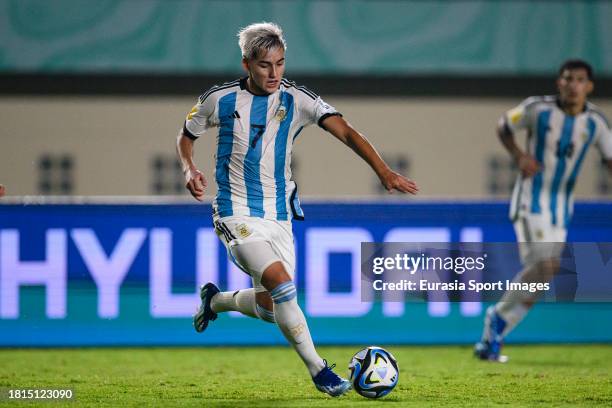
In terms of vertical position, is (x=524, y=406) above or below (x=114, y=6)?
below

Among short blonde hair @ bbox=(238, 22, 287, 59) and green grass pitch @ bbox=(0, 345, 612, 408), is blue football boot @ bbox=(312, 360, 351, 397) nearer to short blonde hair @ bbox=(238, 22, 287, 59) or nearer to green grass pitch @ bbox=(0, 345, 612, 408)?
green grass pitch @ bbox=(0, 345, 612, 408)

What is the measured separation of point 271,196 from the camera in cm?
702

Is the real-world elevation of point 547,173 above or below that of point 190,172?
above

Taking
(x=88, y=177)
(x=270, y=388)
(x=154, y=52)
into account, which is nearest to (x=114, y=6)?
(x=154, y=52)

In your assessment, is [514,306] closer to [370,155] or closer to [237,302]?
[237,302]

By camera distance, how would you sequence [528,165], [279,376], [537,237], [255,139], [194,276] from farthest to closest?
[194,276], [537,237], [528,165], [279,376], [255,139]

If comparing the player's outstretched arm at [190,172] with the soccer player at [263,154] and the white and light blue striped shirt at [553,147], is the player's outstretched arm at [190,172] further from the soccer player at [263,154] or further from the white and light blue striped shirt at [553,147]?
the white and light blue striped shirt at [553,147]

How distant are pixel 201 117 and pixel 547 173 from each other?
144 inches

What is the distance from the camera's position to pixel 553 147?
9.62 metres

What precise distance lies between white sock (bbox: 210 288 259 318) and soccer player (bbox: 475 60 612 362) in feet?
8.24

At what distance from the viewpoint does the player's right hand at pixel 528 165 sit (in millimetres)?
8875

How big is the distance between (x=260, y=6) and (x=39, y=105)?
5.77 metres

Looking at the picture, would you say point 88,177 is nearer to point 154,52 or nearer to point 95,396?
point 154,52

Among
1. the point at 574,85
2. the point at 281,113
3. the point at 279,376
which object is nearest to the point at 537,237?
the point at 574,85
